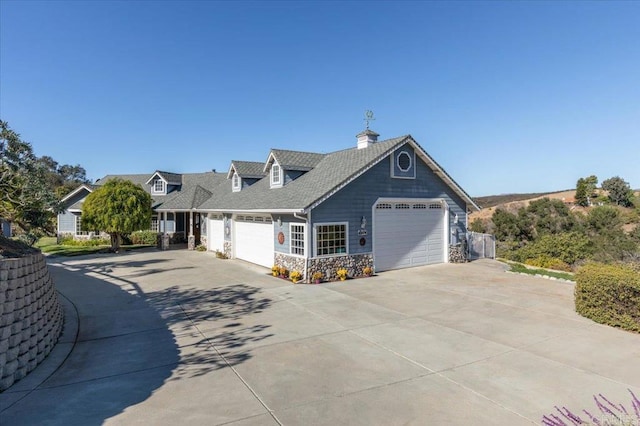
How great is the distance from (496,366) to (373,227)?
9447 mm

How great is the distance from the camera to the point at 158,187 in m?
30.7

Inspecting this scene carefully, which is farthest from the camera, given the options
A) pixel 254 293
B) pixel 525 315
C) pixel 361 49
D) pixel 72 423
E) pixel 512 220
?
pixel 512 220

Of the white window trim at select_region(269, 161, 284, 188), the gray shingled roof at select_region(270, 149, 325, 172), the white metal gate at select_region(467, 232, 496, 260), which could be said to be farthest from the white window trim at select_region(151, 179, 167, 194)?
the white metal gate at select_region(467, 232, 496, 260)

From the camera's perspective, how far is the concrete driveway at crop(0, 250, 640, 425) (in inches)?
193

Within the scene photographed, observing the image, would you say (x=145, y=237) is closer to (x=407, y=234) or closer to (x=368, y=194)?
(x=368, y=194)

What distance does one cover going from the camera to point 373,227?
15469 millimetres

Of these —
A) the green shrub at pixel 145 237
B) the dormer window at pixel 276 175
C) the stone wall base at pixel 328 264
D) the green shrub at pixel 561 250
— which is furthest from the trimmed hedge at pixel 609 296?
the green shrub at pixel 145 237

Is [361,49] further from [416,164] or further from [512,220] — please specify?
[512,220]

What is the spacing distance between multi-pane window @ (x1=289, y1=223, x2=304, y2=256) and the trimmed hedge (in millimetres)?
8932

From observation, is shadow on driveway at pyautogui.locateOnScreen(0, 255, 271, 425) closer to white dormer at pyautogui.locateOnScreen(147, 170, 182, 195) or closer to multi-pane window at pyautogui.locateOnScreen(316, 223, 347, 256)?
multi-pane window at pyautogui.locateOnScreen(316, 223, 347, 256)

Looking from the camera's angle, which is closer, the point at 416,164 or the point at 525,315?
the point at 525,315

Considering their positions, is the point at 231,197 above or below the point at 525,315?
above

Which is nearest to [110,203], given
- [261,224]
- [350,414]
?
[261,224]

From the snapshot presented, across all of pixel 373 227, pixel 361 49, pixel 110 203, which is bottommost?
pixel 373 227
